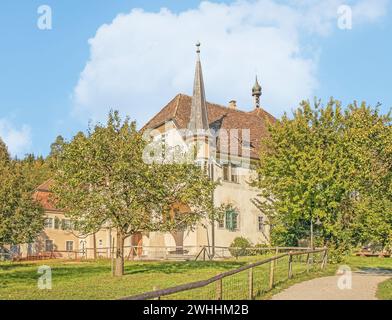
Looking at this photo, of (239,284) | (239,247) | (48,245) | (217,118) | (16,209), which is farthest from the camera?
(48,245)

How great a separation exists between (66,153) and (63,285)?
6.26 meters

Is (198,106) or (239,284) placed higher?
(198,106)

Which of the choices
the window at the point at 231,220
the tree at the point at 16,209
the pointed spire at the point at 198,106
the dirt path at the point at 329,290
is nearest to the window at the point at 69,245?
the tree at the point at 16,209

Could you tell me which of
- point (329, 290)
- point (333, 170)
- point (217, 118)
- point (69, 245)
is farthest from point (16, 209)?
point (329, 290)

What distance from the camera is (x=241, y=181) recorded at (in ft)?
137

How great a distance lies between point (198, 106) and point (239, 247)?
11294 millimetres

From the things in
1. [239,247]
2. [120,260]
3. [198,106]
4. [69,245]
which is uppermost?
[198,106]

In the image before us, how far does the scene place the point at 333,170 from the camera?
24781 millimetres

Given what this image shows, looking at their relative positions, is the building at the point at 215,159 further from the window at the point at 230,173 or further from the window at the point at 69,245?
the window at the point at 69,245

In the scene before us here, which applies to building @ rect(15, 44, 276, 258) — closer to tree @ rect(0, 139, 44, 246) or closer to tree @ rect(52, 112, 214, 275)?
tree @ rect(0, 139, 44, 246)

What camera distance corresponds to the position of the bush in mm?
36016

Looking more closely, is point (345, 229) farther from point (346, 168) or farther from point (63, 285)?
point (63, 285)

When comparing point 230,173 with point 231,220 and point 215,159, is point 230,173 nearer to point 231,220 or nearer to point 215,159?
point 215,159
